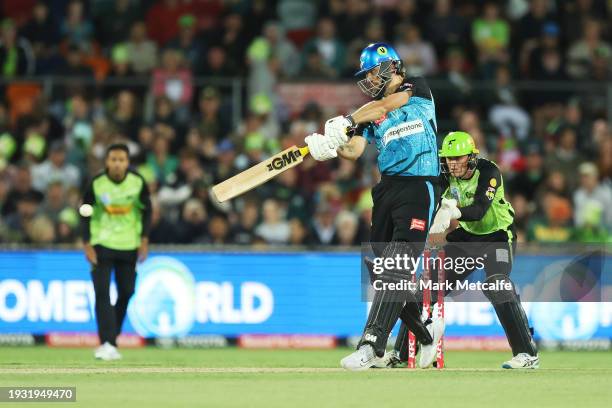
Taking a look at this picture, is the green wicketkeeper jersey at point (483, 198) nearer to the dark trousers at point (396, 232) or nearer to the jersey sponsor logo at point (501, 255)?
the jersey sponsor logo at point (501, 255)

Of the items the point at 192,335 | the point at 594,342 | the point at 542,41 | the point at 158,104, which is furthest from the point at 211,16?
the point at 594,342

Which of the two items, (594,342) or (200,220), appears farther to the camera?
(200,220)

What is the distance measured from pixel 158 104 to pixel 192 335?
488 centimetres

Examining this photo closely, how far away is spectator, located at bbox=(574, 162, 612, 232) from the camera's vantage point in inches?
794

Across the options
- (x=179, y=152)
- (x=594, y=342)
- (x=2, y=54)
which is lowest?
(x=594, y=342)

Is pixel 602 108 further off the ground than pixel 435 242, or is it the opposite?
pixel 602 108

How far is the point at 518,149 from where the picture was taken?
21.8 meters

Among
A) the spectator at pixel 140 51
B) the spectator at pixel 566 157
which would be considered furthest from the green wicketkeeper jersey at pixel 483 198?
the spectator at pixel 140 51

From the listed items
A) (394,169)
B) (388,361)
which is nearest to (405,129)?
(394,169)

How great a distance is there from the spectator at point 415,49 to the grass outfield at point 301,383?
26.8ft

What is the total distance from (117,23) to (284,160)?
40.8ft

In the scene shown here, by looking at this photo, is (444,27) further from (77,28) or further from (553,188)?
(77,28)

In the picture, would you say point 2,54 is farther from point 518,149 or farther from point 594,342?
point 594,342

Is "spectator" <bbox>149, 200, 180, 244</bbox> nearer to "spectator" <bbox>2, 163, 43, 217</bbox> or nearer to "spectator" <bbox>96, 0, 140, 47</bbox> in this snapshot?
"spectator" <bbox>2, 163, 43, 217</bbox>
